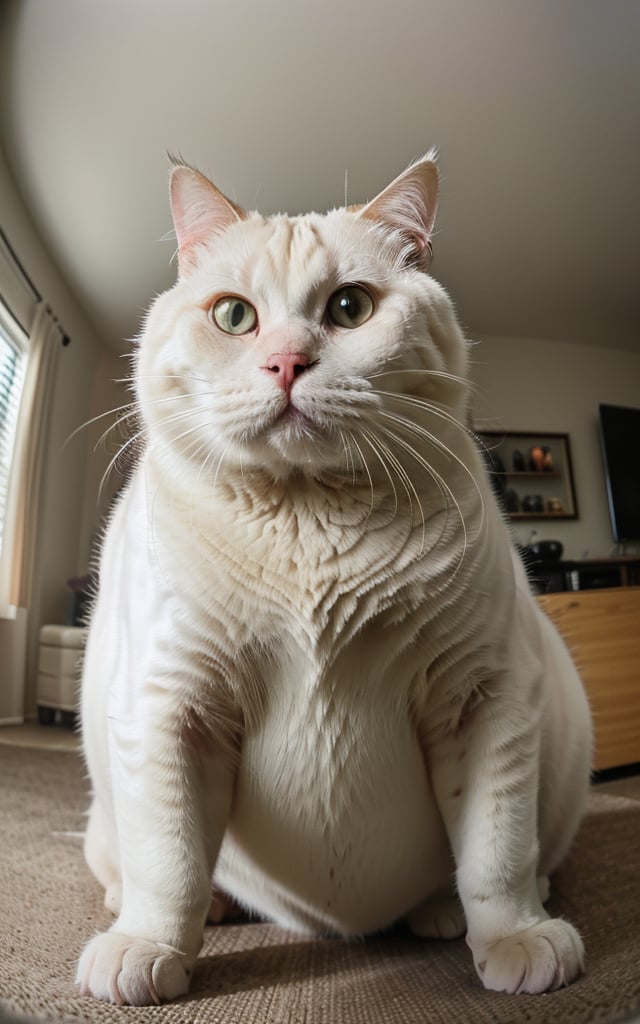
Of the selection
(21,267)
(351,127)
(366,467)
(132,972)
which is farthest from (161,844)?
(351,127)

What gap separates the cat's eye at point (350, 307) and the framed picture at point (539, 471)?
0.54ft

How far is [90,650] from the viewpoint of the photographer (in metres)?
0.81

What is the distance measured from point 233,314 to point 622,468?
36cm

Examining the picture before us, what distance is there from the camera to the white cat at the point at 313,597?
611 millimetres

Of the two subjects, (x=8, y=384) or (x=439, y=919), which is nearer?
(x=8, y=384)

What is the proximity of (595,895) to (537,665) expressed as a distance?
27 cm

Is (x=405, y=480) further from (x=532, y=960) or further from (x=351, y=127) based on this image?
(x=532, y=960)

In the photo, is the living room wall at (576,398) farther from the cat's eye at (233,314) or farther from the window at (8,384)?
the window at (8,384)

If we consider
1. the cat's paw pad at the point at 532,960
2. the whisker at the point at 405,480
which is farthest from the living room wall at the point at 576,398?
the cat's paw pad at the point at 532,960

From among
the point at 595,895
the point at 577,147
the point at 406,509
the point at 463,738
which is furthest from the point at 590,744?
the point at 577,147

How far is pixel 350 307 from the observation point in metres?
0.65

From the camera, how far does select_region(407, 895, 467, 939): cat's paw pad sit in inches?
30.0

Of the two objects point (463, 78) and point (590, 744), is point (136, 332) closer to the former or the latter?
point (463, 78)

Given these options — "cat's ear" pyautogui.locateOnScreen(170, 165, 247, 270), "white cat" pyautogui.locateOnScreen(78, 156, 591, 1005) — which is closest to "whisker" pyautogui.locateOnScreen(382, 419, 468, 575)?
"white cat" pyautogui.locateOnScreen(78, 156, 591, 1005)
